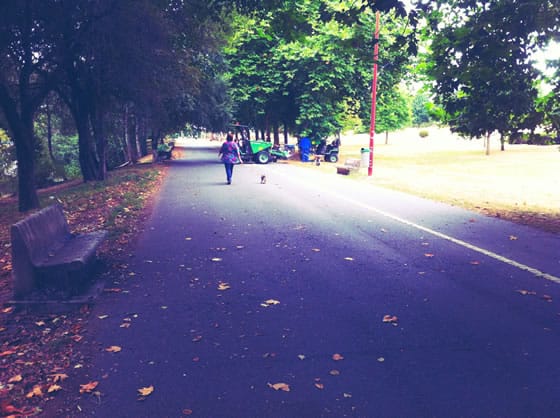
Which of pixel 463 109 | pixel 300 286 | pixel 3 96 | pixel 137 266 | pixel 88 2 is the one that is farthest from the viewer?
pixel 3 96

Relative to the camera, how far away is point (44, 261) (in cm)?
588

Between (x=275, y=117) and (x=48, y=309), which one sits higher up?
(x=275, y=117)

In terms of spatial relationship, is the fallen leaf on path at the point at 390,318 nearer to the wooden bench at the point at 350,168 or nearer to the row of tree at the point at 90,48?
the row of tree at the point at 90,48

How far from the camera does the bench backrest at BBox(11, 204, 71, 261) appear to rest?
543 cm

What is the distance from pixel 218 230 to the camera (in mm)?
9797

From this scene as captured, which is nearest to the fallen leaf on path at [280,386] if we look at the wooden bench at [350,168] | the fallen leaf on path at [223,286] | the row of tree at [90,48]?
the fallen leaf on path at [223,286]

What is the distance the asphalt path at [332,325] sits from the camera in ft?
11.8

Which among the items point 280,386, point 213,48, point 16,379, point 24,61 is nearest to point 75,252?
point 16,379

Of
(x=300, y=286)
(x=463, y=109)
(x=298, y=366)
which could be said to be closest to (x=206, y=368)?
(x=298, y=366)

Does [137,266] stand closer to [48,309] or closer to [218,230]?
[48,309]

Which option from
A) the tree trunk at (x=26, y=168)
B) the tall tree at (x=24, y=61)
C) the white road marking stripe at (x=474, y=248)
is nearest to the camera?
the white road marking stripe at (x=474, y=248)

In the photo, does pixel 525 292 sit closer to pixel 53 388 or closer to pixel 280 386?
pixel 280 386

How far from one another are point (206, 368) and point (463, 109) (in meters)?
10.1

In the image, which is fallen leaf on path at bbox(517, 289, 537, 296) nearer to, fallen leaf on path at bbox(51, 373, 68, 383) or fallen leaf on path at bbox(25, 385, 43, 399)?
fallen leaf on path at bbox(51, 373, 68, 383)
